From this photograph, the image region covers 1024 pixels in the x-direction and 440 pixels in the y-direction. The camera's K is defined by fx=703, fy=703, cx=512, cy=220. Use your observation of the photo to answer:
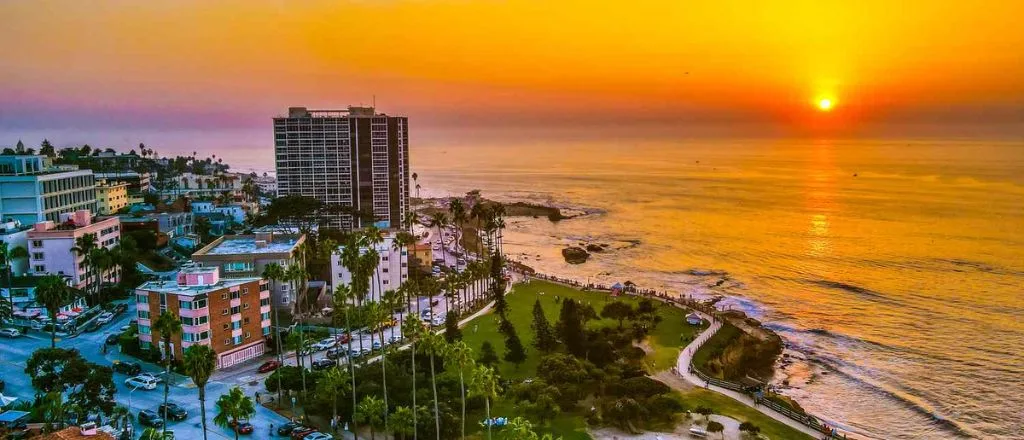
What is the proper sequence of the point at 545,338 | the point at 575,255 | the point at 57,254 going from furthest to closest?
the point at 575,255 → the point at 57,254 → the point at 545,338

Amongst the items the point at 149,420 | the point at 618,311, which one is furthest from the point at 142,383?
the point at 618,311

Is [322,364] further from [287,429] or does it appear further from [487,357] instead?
[487,357]

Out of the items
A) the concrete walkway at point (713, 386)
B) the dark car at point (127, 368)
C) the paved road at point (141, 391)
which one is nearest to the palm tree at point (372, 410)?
the paved road at point (141, 391)

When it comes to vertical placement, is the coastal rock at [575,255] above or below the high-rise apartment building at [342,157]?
below

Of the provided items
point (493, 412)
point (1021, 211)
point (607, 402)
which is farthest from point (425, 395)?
point (1021, 211)

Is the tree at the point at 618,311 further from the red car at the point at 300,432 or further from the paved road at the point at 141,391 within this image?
the red car at the point at 300,432
